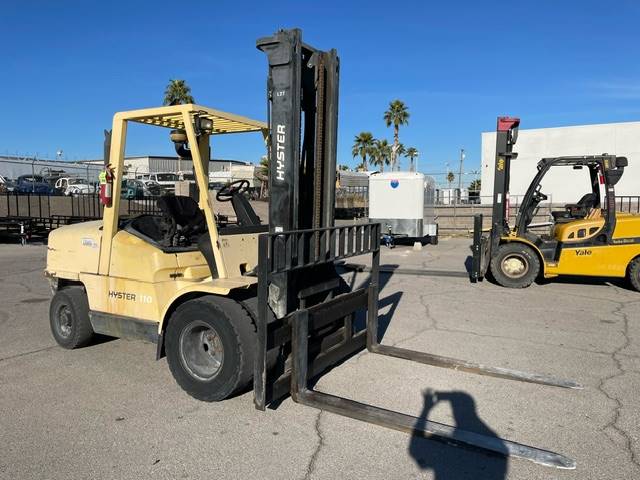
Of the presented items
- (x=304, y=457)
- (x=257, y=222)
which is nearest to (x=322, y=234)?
(x=257, y=222)

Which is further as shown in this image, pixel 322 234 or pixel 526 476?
pixel 322 234

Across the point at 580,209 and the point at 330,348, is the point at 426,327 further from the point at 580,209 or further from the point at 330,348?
the point at 580,209

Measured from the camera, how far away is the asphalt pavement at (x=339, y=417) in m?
3.18

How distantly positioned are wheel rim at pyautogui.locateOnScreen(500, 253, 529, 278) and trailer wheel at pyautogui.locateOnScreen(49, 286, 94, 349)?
7.45 meters

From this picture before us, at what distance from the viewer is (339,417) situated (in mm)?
3875

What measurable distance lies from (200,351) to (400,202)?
45.6 ft

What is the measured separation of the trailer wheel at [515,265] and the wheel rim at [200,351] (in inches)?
279

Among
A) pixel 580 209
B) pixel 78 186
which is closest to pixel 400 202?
pixel 580 209

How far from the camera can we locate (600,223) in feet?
30.0

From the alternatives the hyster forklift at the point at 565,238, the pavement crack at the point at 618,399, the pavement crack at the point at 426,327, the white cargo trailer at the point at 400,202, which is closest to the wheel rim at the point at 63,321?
the pavement crack at the point at 426,327

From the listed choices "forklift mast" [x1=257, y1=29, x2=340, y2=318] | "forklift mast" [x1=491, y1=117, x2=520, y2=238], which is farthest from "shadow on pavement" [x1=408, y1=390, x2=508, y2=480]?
"forklift mast" [x1=491, y1=117, x2=520, y2=238]

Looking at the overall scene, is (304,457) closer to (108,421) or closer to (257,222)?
(108,421)

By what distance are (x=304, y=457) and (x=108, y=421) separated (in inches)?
61.5

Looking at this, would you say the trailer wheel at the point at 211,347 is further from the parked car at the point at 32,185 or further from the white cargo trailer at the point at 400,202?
the parked car at the point at 32,185
